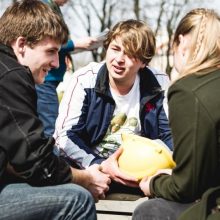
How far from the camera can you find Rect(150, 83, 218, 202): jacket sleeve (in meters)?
2.32

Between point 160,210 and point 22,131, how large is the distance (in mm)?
731

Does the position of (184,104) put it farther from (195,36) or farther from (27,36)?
(27,36)

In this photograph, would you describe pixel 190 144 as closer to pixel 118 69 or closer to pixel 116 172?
pixel 116 172

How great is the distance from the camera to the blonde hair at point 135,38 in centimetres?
367

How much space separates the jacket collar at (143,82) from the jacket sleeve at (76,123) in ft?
0.22

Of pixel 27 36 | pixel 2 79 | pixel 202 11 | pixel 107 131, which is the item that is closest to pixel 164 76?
pixel 107 131

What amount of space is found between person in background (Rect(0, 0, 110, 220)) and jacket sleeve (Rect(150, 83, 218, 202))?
1.49 ft

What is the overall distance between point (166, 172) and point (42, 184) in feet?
2.11

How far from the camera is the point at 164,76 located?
153 inches

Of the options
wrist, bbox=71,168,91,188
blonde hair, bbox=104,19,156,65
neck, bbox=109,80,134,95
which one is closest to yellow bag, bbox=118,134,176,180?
wrist, bbox=71,168,91,188

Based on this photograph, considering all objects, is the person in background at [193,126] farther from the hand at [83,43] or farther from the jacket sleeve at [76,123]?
the hand at [83,43]

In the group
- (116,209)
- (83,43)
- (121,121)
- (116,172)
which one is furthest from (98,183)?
(83,43)

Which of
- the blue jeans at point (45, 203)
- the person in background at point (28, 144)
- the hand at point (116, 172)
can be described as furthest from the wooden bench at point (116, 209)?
the blue jeans at point (45, 203)

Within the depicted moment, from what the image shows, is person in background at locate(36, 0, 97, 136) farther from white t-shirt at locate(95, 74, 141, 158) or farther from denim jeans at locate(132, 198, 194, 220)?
denim jeans at locate(132, 198, 194, 220)
